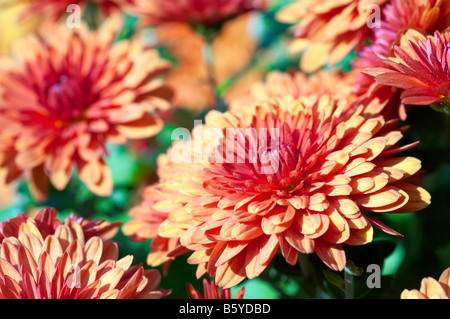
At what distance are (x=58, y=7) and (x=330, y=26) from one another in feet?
1.59

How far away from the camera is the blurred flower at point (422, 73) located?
48 centimetres

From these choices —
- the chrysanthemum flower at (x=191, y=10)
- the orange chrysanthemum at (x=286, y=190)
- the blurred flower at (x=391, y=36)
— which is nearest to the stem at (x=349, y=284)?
the orange chrysanthemum at (x=286, y=190)

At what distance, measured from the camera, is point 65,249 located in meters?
0.52

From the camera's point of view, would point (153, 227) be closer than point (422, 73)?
No

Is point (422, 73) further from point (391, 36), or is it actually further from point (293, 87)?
point (293, 87)

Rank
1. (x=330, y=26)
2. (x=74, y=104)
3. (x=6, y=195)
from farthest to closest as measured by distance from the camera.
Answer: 1. (x=6, y=195)
2. (x=74, y=104)
3. (x=330, y=26)

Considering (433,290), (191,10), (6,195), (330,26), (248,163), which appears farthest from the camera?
(6,195)

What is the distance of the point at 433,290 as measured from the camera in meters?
0.42

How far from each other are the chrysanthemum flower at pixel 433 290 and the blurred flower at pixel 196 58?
2.11 ft

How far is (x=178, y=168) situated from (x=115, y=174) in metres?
0.34

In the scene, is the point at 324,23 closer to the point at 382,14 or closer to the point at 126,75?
Answer: the point at 382,14

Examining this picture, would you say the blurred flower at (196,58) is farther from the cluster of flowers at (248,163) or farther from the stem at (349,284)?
the stem at (349,284)

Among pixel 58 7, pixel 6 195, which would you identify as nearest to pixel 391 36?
pixel 58 7

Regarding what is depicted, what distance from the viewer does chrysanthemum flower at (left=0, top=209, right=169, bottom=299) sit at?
Result: 47 centimetres
